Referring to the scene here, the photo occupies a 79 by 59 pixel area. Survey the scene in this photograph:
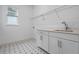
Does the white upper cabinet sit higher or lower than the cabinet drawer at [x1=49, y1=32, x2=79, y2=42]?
higher

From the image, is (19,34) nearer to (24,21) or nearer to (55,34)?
(24,21)

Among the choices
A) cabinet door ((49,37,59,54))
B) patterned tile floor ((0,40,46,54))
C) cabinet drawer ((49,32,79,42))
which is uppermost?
cabinet drawer ((49,32,79,42))

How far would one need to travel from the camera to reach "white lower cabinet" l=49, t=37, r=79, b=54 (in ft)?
4.75

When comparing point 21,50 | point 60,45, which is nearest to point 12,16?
point 21,50

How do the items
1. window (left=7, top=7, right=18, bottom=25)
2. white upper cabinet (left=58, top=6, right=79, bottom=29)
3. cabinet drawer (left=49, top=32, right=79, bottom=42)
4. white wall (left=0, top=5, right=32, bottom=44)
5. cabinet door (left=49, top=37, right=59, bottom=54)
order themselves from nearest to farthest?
1. cabinet drawer (left=49, top=32, right=79, bottom=42)
2. cabinet door (left=49, top=37, right=59, bottom=54)
3. white upper cabinet (left=58, top=6, right=79, bottom=29)
4. white wall (left=0, top=5, right=32, bottom=44)
5. window (left=7, top=7, right=18, bottom=25)

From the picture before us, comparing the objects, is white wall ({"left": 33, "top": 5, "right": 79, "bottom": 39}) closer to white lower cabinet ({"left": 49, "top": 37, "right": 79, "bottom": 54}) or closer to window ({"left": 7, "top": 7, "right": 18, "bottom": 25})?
white lower cabinet ({"left": 49, "top": 37, "right": 79, "bottom": 54})

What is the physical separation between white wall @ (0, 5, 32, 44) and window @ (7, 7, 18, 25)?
21 cm

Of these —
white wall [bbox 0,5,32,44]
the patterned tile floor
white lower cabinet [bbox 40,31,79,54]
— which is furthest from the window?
white lower cabinet [bbox 40,31,79,54]

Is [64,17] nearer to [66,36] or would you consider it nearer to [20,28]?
[66,36]

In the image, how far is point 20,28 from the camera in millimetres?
4531

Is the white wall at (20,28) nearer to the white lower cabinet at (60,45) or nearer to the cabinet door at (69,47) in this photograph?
the white lower cabinet at (60,45)

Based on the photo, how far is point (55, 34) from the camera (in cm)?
197

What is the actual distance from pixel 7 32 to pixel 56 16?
2.69m

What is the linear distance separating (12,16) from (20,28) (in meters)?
0.86
